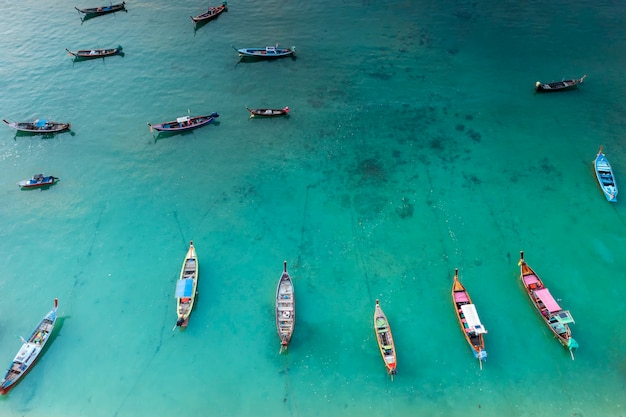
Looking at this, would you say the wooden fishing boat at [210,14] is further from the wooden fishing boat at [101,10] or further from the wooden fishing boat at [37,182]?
the wooden fishing boat at [37,182]

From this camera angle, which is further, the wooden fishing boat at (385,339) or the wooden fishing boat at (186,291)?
the wooden fishing boat at (186,291)

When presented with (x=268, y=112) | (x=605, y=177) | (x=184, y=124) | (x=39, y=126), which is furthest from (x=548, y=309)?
(x=39, y=126)

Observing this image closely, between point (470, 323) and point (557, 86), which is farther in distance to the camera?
point (557, 86)

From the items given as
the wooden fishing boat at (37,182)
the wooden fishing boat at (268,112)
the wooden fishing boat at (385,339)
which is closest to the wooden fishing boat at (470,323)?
the wooden fishing boat at (385,339)

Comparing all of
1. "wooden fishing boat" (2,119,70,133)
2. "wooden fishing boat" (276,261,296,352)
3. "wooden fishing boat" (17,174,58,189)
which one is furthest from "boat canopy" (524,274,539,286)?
"wooden fishing boat" (2,119,70,133)

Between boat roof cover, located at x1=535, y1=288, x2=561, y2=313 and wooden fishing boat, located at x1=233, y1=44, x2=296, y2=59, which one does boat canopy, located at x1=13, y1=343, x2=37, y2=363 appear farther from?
wooden fishing boat, located at x1=233, y1=44, x2=296, y2=59

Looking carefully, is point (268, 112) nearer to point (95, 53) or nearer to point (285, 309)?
point (285, 309)

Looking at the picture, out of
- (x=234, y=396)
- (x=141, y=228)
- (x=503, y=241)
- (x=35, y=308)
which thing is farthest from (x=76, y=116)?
(x=503, y=241)
